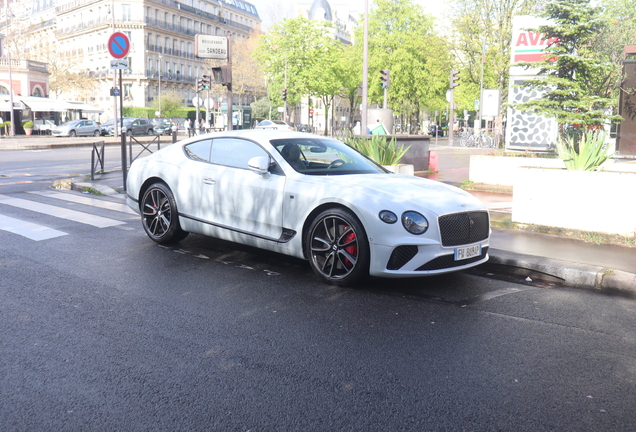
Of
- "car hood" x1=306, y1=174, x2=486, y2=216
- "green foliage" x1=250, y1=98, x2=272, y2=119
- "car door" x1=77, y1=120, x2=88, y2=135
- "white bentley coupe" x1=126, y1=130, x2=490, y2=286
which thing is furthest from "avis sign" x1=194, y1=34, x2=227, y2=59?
"green foliage" x1=250, y1=98, x2=272, y2=119

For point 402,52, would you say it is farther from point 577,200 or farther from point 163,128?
→ point 577,200

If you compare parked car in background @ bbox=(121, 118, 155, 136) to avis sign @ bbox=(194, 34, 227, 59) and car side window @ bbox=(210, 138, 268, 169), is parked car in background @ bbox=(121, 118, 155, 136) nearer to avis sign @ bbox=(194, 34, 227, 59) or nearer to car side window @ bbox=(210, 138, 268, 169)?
avis sign @ bbox=(194, 34, 227, 59)

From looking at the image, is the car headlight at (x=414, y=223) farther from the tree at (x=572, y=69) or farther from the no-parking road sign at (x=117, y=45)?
the no-parking road sign at (x=117, y=45)

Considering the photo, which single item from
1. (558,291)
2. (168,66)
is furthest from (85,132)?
(558,291)

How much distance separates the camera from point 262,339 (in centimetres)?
437

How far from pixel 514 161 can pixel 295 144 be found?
7479 millimetres

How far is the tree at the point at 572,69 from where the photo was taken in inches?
487

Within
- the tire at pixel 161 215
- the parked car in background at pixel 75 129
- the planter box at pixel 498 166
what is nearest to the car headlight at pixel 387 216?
the tire at pixel 161 215

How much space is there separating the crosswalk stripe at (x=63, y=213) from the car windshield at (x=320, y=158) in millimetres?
3468

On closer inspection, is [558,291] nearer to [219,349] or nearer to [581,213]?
[581,213]

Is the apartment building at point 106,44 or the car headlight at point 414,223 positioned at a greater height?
the apartment building at point 106,44

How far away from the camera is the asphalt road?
3.23 meters

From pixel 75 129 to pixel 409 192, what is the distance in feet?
146

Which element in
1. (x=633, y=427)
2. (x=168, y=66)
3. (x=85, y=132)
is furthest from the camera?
(x=168, y=66)
